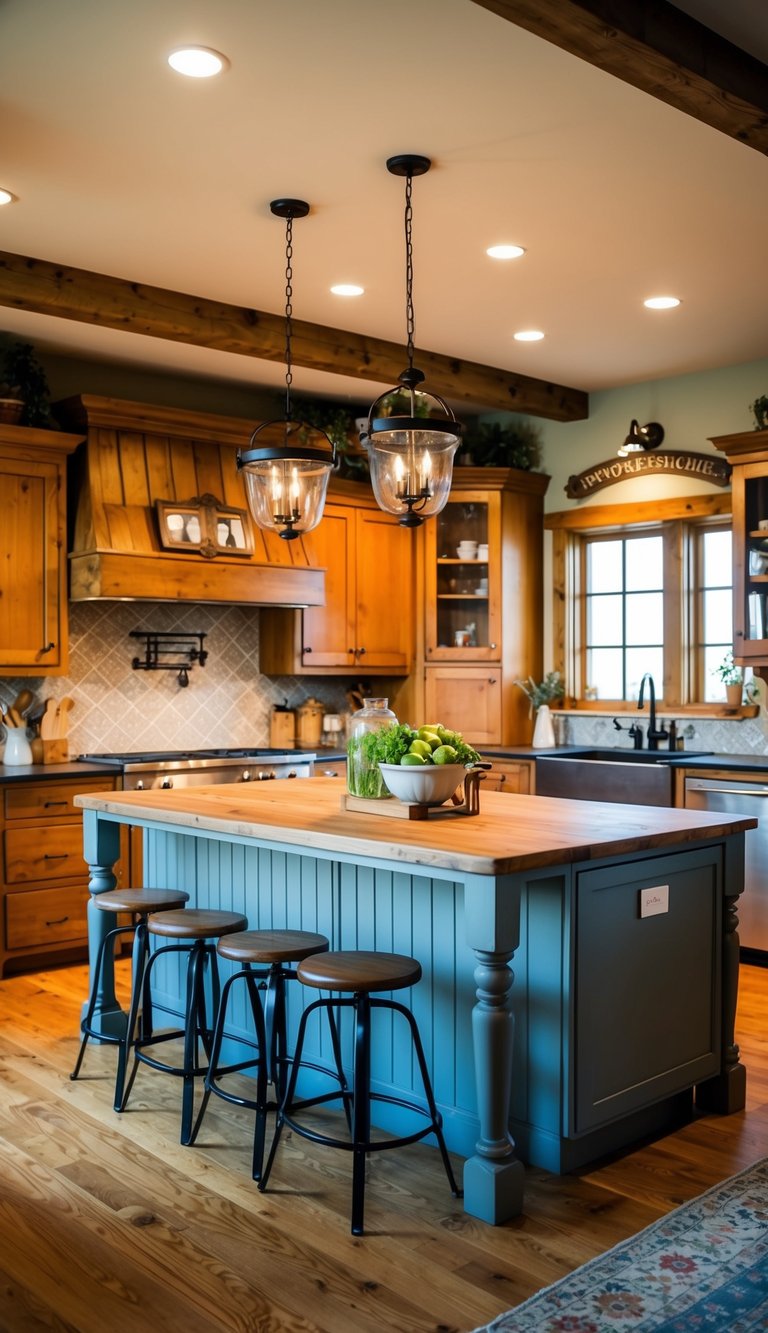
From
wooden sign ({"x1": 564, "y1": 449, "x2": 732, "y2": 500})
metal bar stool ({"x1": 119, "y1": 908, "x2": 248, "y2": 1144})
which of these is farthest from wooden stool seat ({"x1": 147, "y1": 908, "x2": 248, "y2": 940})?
wooden sign ({"x1": 564, "y1": 449, "x2": 732, "y2": 500})

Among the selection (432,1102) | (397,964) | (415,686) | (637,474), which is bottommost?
(432,1102)

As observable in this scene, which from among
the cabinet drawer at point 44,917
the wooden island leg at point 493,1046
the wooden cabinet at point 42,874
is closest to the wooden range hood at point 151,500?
the wooden cabinet at point 42,874

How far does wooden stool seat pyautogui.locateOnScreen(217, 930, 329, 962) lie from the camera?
3004mm

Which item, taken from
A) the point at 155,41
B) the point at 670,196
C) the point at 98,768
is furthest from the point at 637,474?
the point at 155,41

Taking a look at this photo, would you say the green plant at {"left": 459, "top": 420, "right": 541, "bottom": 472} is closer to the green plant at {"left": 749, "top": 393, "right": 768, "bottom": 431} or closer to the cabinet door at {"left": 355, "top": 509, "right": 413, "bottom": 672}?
the cabinet door at {"left": 355, "top": 509, "right": 413, "bottom": 672}

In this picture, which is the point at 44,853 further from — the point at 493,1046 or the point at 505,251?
the point at 505,251

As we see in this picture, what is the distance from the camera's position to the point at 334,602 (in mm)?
6598

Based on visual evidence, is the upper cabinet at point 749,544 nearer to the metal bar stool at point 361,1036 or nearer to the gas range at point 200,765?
the gas range at point 200,765

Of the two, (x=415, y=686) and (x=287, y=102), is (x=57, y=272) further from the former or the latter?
(x=415, y=686)

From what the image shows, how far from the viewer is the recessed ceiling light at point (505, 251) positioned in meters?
4.34

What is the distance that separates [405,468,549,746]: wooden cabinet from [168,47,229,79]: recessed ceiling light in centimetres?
380

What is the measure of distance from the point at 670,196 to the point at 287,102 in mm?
1374

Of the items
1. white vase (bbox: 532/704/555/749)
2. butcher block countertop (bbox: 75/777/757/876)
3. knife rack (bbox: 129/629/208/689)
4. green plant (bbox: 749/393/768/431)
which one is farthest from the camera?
white vase (bbox: 532/704/555/749)

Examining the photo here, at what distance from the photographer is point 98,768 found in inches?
211
